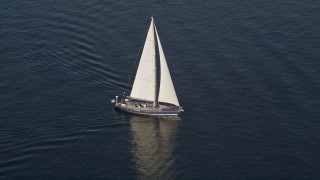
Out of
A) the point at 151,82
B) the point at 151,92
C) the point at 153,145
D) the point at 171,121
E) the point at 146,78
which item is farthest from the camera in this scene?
the point at 151,92

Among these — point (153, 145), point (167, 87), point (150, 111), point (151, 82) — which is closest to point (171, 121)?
point (150, 111)

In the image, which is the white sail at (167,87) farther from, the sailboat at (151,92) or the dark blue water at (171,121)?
the dark blue water at (171,121)

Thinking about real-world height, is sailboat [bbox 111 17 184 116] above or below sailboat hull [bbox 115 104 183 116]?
above

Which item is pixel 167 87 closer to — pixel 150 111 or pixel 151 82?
pixel 151 82

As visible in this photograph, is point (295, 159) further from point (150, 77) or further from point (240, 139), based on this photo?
point (150, 77)

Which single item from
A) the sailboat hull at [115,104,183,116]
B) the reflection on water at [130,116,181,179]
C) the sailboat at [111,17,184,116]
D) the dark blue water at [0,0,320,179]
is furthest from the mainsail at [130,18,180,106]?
the dark blue water at [0,0,320,179]

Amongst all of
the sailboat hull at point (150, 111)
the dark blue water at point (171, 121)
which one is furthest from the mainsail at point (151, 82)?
the dark blue water at point (171, 121)

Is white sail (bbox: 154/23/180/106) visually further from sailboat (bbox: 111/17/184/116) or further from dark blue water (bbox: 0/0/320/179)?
dark blue water (bbox: 0/0/320/179)

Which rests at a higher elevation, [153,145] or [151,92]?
[151,92]
